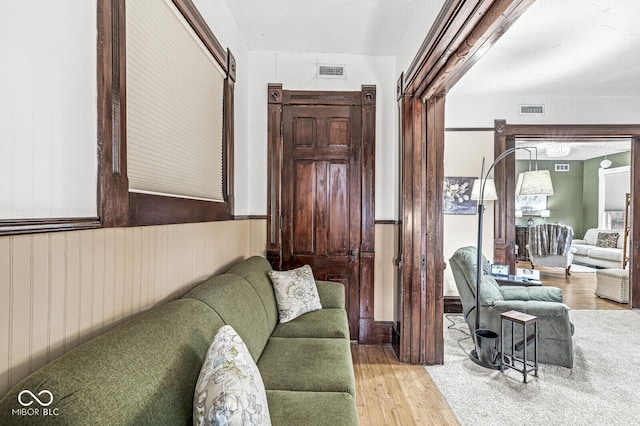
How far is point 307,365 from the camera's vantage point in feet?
6.07

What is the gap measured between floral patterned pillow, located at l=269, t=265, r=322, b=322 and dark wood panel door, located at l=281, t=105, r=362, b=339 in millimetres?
764

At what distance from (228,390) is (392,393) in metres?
1.93

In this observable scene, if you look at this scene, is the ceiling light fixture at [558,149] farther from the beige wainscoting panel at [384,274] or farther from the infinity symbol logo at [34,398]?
the infinity symbol logo at [34,398]

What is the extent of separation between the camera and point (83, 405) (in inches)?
29.0

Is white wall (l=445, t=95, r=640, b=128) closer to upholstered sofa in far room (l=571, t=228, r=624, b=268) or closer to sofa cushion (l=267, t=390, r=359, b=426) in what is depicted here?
upholstered sofa in far room (l=571, t=228, r=624, b=268)

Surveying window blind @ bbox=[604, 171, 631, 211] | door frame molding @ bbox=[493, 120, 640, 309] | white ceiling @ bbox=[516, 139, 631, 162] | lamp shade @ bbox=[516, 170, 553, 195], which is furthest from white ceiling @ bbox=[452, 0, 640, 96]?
window blind @ bbox=[604, 171, 631, 211]

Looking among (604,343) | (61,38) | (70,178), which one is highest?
(61,38)

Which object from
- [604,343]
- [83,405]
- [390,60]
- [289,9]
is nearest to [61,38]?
[83,405]

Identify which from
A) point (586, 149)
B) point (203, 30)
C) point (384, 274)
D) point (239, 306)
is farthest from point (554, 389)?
point (586, 149)

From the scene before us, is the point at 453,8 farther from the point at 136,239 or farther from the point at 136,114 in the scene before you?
the point at 136,239

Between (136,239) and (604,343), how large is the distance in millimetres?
4423

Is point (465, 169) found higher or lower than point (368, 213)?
higher

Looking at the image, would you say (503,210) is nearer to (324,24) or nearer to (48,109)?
(324,24)

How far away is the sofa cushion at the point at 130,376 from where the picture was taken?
2.42 feet
